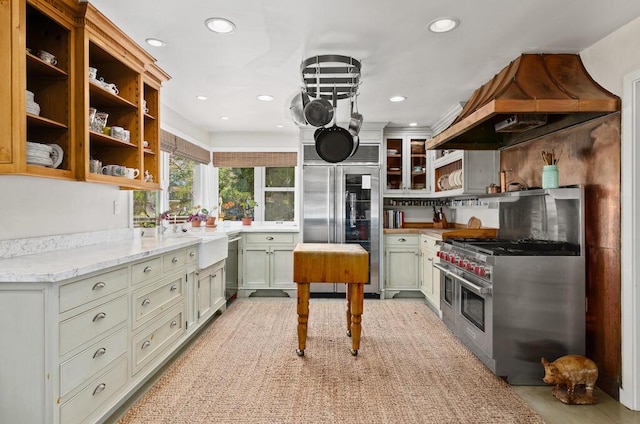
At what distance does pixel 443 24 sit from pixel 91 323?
259cm

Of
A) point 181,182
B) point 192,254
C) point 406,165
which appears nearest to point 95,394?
point 192,254

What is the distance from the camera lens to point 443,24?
234cm

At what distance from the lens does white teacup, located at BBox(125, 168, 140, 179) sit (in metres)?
2.82

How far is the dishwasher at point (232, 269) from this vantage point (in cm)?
452

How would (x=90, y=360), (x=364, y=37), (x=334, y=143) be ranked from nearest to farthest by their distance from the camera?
1. (x=90, y=360)
2. (x=364, y=37)
3. (x=334, y=143)

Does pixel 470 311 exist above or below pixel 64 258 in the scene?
below

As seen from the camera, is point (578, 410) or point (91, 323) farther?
point (578, 410)

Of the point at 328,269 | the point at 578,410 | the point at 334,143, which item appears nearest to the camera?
the point at 578,410

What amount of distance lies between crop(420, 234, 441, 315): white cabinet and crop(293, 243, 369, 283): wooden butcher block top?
1.51 metres

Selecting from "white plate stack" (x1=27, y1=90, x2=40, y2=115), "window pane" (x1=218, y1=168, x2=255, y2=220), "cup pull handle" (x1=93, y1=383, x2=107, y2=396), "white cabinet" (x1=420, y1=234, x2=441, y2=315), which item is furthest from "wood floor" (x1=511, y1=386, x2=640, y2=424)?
"window pane" (x1=218, y1=168, x2=255, y2=220)

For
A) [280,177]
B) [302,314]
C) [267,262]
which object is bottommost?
[302,314]

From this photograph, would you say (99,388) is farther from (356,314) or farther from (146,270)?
(356,314)

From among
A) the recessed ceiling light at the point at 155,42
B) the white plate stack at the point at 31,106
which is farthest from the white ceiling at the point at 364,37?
the white plate stack at the point at 31,106

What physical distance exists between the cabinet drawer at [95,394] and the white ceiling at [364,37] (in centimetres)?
206
